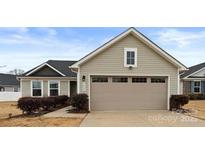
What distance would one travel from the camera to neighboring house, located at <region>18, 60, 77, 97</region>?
79.3 feet

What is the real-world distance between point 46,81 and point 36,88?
1.11 meters

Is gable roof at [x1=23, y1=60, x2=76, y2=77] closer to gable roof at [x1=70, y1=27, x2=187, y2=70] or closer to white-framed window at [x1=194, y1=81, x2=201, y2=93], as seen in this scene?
gable roof at [x1=70, y1=27, x2=187, y2=70]

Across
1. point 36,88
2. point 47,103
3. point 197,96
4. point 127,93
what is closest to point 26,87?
point 36,88

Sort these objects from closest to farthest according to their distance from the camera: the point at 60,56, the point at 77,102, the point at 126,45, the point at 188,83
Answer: the point at 77,102 → the point at 126,45 → the point at 188,83 → the point at 60,56

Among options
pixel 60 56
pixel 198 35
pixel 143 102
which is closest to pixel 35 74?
→ pixel 60 56

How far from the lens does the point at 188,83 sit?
3058 centimetres

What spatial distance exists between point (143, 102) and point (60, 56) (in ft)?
59.2

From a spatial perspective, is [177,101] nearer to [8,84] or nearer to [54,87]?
[54,87]

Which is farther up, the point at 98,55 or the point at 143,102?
the point at 98,55

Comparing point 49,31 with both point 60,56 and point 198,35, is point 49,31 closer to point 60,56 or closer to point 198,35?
point 60,56

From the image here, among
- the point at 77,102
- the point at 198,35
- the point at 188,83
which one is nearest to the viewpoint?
the point at 77,102

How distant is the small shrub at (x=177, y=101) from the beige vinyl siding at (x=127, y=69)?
613 millimetres

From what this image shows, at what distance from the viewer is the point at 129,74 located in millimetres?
17672

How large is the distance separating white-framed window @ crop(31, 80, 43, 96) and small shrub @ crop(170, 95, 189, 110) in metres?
12.1
